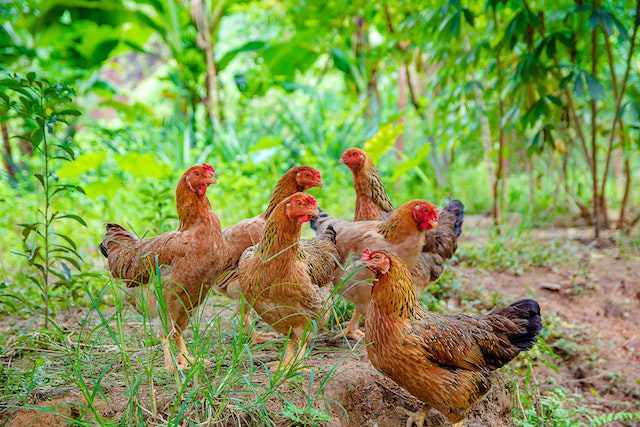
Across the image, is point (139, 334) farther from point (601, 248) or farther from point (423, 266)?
point (601, 248)

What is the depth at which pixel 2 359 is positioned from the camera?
10.2 feet

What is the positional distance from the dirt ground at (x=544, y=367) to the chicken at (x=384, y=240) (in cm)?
31

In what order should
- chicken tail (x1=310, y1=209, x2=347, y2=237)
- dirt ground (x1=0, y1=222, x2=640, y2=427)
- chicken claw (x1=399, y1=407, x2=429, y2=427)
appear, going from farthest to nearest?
chicken tail (x1=310, y1=209, x2=347, y2=237) < chicken claw (x1=399, y1=407, x2=429, y2=427) < dirt ground (x1=0, y1=222, x2=640, y2=427)

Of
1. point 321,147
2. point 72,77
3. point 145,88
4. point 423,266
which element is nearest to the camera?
point 423,266

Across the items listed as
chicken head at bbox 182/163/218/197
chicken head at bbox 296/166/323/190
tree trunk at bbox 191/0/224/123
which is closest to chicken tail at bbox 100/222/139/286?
chicken head at bbox 182/163/218/197

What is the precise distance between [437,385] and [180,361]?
144 centimetres

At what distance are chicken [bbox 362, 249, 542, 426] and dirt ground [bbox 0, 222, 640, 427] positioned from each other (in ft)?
0.83

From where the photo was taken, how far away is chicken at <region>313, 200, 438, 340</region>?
3576 millimetres

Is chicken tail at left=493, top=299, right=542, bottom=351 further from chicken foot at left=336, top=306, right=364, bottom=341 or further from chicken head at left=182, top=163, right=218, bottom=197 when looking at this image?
chicken head at left=182, top=163, right=218, bottom=197

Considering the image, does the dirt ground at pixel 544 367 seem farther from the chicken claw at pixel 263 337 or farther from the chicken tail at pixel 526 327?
the chicken tail at pixel 526 327

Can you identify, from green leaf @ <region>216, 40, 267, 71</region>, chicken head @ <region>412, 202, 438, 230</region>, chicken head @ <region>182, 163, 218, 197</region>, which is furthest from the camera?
green leaf @ <region>216, 40, 267, 71</region>

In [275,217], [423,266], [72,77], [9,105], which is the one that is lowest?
[423,266]

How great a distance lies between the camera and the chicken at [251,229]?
3.64 metres

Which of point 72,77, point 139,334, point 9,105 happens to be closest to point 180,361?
point 139,334
